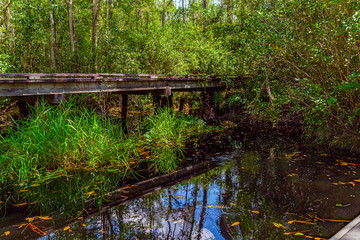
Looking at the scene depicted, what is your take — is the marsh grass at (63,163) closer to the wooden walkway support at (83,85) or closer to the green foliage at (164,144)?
the green foliage at (164,144)

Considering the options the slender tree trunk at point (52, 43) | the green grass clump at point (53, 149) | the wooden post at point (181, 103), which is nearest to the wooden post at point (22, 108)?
the green grass clump at point (53, 149)

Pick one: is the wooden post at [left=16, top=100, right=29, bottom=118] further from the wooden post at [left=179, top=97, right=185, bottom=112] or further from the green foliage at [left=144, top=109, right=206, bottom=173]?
the wooden post at [left=179, top=97, right=185, bottom=112]

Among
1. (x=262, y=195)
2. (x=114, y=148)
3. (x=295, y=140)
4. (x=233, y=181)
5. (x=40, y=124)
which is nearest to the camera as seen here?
(x=262, y=195)

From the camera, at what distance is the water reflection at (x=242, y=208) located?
326cm

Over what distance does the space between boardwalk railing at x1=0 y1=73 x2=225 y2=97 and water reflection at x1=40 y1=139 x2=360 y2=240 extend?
16.0 ft

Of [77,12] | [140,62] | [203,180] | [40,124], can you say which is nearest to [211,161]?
[203,180]

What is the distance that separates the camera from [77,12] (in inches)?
673

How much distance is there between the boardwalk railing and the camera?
693 cm

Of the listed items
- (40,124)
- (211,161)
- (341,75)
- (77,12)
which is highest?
(77,12)

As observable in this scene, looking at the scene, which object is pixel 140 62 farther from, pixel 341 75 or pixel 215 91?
pixel 341 75

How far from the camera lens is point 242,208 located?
154 inches

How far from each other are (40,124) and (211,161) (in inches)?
162

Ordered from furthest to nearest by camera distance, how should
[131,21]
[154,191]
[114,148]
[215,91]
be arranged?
1. [131,21]
2. [215,91]
3. [114,148]
4. [154,191]

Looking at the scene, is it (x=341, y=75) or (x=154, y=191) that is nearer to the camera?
(x=154, y=191)
